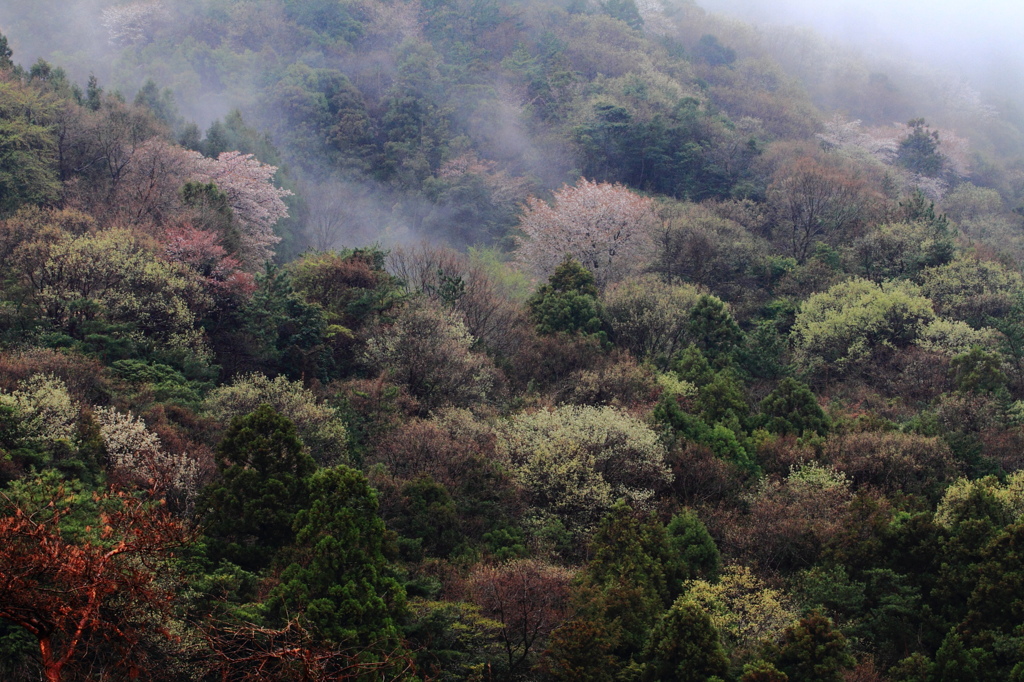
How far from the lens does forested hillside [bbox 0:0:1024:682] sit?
835 inches

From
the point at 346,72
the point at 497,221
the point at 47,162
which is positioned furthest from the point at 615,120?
the point at 47,162

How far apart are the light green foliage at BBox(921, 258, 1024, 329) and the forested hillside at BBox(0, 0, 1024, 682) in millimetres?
200

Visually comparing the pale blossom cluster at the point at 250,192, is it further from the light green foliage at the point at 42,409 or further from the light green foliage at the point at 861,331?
the light green foliage at the point at 861,331

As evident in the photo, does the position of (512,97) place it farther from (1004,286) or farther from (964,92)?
(964,92)

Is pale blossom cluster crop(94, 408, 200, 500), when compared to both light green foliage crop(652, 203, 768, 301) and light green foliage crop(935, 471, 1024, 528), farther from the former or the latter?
light green foliage crop(652, 203, 768, 301)

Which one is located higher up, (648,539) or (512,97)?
(512,97)

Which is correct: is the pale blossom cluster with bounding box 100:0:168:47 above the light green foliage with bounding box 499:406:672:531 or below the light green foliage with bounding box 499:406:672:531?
above

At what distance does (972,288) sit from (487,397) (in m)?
25.2

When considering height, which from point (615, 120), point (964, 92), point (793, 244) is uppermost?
point (964, 92)

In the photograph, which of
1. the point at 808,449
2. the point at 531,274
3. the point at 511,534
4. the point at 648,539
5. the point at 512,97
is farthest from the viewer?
the point at 512,97

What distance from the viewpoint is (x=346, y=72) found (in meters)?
80.2

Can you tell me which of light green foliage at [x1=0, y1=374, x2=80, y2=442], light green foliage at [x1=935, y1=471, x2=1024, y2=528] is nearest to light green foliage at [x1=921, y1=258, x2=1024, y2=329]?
light green foliage at [x1=935, y1=471, x2=1024, y2=528]

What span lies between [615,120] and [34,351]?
4823 centimetres

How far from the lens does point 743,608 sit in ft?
82.6
